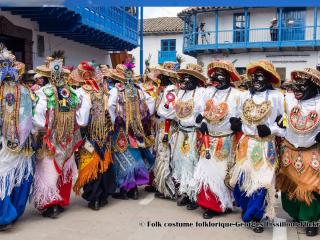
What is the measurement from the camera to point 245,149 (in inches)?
197

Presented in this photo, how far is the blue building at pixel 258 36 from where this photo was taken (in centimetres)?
2784

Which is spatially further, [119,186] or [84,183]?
[119,186]

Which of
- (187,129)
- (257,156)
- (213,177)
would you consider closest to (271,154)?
(257,156)

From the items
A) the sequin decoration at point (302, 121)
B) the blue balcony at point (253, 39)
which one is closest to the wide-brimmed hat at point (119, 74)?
the sequin decoration at point (302, 121)

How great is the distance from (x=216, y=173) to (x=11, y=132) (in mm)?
2439

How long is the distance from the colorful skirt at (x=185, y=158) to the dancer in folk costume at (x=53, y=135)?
1.46 m

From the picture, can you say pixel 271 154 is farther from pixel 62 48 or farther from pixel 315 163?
pixel 62 48

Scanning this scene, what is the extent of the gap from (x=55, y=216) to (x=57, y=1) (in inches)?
126

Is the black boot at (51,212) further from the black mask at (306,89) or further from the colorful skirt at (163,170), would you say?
the black mask at (306,89)

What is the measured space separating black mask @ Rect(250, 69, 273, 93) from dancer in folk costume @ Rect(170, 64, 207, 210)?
946mm

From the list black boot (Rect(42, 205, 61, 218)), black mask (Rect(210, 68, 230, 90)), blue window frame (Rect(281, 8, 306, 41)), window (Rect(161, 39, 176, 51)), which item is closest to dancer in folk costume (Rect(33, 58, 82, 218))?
black boot (Rect(42, 205, 61, 218))

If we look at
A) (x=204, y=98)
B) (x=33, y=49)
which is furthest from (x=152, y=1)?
(x=33, y=49)

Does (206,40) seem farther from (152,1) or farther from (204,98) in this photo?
(152,1)

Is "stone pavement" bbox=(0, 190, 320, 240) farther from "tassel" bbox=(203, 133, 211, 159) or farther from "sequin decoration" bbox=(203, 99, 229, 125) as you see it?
"sequin decoration" bbox=(203, 99, 229, 125)
